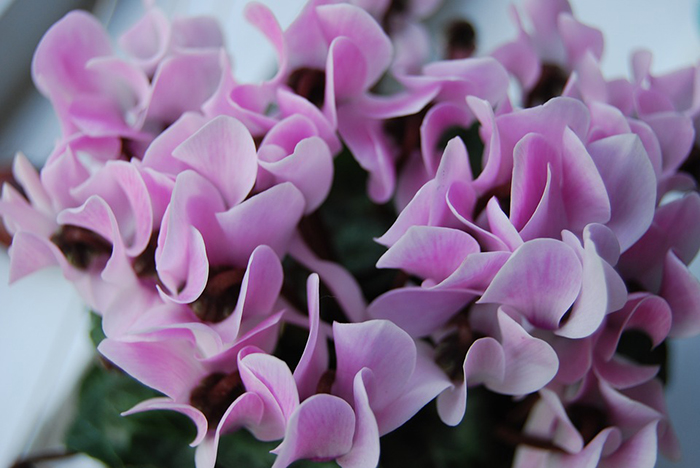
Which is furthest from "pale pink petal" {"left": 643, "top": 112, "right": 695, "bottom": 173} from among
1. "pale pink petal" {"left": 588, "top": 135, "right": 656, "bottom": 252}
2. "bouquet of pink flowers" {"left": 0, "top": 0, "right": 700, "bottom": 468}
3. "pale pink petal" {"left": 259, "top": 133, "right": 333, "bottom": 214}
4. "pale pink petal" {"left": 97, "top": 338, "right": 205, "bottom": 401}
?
"pale pink petal" {"left": 97, "top": 338, "right": 205, "bottom": 401}

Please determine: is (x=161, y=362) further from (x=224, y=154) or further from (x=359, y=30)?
(x=359, y=30)

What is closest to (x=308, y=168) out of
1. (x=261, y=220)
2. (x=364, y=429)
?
(x=261, y=220)

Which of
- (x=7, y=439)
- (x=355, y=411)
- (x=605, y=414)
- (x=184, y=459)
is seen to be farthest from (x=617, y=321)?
(x=7, y=439)

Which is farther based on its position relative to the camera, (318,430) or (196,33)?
(196,33)

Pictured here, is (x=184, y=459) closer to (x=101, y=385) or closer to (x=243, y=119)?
(x=101, y=385)

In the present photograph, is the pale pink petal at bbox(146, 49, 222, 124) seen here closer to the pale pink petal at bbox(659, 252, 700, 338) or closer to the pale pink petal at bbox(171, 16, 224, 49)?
the pale pink petal at bbox(171, 16, 224, 49)

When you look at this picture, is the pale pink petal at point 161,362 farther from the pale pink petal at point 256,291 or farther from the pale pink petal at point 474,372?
the pale pink petal at point 474,372

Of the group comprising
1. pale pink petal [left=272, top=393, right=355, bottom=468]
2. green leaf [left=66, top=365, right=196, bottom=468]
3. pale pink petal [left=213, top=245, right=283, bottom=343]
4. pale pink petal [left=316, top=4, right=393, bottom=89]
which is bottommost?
green leaf [left=66, top=365, right=196, bottom=468]

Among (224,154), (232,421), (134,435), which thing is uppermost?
(224,154)
